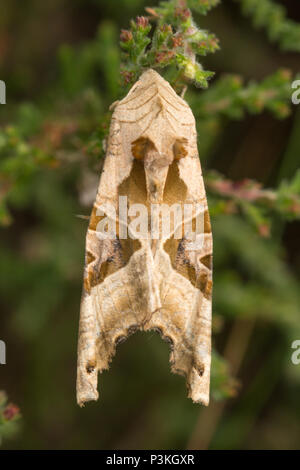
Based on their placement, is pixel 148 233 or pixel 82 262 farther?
pixel 82 262

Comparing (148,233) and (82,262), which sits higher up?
(148,233)

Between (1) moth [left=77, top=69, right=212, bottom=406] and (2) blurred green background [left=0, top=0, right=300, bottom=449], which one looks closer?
(1) moth [left=77, top=69, right=212, bottom=406]

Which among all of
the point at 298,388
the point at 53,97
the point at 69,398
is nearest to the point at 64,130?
the point at 53,97

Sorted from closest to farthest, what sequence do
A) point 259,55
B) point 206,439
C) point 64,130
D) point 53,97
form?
point 64,130 < point 53,97 < point 206,439 < point 259,55

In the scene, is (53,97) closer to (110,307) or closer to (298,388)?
(110,307)
